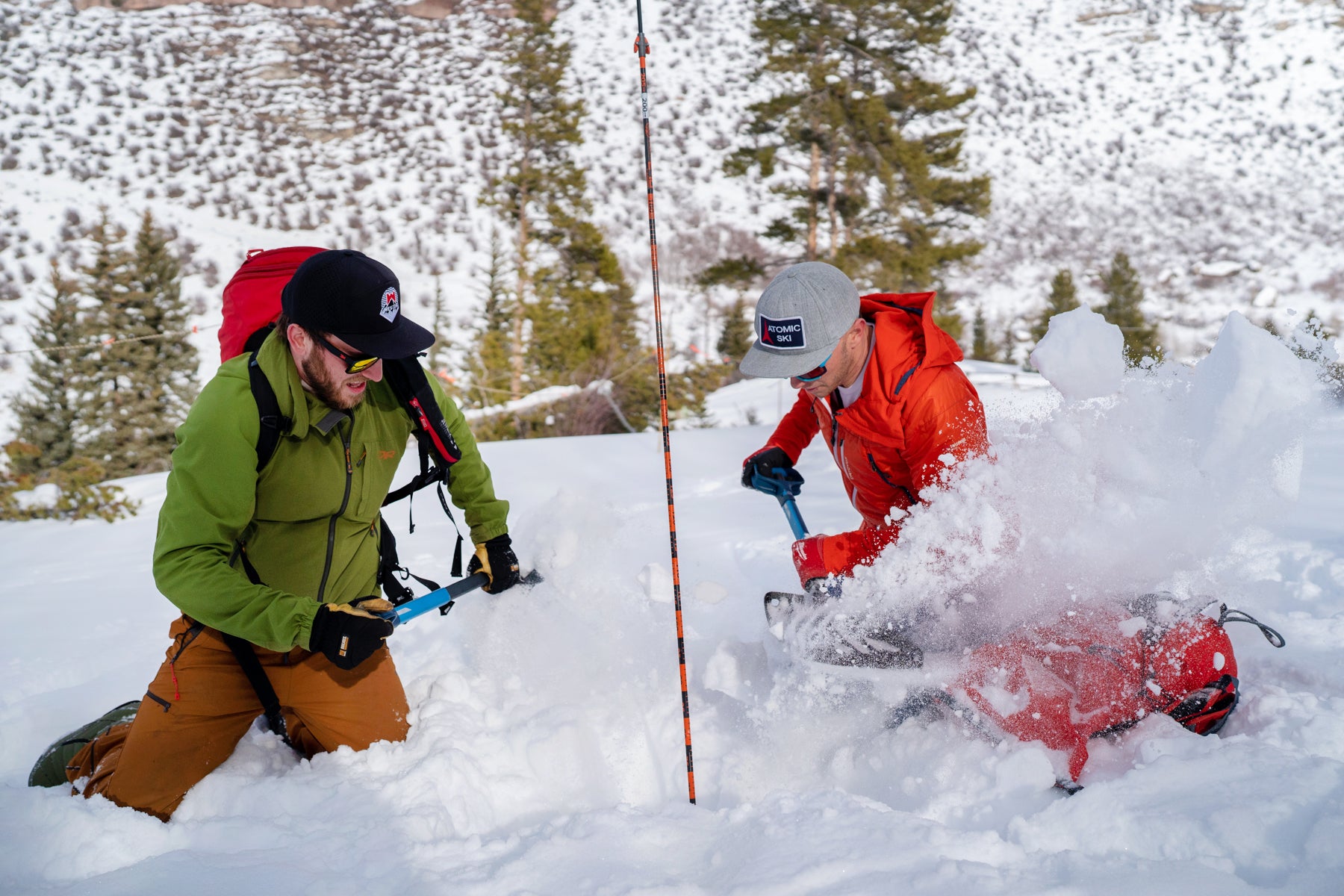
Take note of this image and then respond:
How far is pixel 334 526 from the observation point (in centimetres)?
300

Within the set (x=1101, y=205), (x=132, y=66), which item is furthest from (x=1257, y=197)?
(x=132, y=66)

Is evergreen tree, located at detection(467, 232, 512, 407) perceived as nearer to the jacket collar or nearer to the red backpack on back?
the red backpack on back

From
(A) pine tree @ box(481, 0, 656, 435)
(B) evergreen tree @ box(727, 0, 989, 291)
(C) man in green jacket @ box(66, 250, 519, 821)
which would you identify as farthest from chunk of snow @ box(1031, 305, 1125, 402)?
(A) pine tree @ box(481, 0, 656, 435)

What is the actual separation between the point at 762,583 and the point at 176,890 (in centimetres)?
364

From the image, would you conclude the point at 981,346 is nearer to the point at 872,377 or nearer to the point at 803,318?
the point at 872,377

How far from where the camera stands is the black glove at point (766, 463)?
3938 millimetres

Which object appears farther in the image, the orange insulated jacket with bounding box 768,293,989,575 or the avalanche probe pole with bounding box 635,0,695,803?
the orange insulated jacket with bounding box 768,293,989,575

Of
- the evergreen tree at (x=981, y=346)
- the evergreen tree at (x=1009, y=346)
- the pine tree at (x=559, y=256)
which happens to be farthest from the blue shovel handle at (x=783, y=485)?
the evergreen tree at (x=1009, y=346)

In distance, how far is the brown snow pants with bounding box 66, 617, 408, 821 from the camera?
2652 millimetres

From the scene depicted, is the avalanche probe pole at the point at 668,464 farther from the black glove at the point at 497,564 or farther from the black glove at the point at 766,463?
the black glove at the point at 766,463

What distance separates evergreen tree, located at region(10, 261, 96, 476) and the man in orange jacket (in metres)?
21.4

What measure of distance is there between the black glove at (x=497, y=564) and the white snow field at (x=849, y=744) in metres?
0.41

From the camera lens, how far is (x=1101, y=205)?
44.4 meters

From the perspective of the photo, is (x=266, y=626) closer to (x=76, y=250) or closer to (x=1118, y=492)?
(x=1118, y=492)
